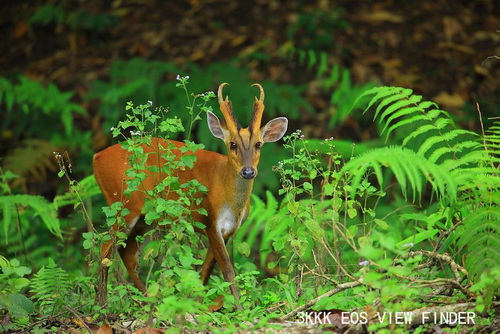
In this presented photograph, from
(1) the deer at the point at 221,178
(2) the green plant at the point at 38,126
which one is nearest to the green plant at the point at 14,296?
(1) the deer at the point at 221,178

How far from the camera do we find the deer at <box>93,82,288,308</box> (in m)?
4.86

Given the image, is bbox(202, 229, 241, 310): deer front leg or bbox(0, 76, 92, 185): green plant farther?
bbox(0, 76, 92, 185): green plant

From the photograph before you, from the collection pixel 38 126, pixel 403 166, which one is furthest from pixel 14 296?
pixel 38 126

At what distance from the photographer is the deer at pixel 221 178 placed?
4.86 metres

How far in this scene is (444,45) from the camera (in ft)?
34.2

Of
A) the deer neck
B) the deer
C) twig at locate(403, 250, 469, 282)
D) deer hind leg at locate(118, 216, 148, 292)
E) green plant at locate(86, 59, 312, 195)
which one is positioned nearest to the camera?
twig at locate(403, 250, 469, 282)

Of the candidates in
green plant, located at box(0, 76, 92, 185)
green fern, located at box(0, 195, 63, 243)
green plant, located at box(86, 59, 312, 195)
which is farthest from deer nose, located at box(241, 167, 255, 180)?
green plant, located at box(0, 76, 92, 185)

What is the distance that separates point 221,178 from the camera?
199 inches

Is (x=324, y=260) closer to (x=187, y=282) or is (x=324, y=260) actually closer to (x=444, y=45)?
(x=187, y=282)

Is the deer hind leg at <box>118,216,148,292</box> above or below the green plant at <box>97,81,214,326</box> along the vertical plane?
below

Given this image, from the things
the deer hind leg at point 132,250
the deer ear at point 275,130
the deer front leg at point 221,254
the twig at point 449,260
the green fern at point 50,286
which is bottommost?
the deer hind leg at point 132,250

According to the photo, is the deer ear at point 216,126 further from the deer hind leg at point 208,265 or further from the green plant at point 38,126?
the green plant at point 38,126

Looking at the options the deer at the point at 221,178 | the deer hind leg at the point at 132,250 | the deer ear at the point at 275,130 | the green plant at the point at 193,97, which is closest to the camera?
the deer at the point at 221,178

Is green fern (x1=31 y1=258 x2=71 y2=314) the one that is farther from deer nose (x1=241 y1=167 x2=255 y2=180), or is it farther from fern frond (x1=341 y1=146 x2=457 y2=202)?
fern frond (x1=341 y1=146 x2=457 y2=202)
